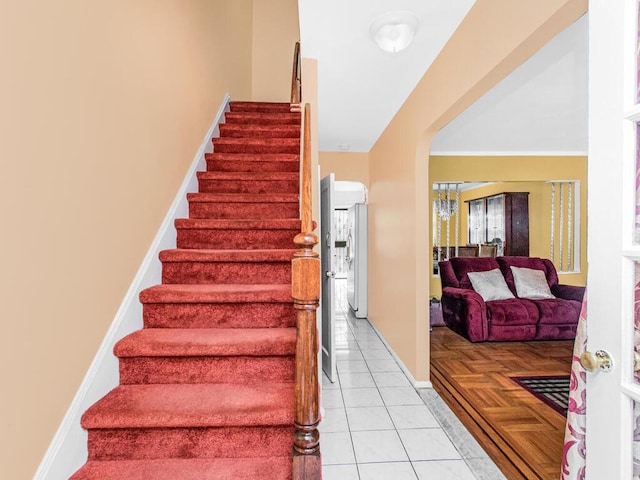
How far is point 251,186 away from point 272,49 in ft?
12.5

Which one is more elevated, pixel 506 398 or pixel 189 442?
pixel 189 442

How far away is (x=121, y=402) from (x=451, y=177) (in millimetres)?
5448

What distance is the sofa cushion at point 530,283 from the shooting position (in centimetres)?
488

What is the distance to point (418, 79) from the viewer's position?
3.21m

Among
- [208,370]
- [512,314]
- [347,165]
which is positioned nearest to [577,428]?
[208,370]

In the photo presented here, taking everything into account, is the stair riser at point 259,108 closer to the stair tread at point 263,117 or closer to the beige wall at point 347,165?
the stair tread at point 263,117

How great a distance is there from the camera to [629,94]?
84cm

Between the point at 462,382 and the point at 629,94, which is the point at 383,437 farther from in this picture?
the point at 629,94

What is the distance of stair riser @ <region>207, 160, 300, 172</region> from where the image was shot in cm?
335

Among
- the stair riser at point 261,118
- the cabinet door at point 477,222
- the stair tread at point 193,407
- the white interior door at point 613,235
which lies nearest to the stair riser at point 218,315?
the stair tread at point 193,407

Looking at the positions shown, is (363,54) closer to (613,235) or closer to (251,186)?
(251,186)

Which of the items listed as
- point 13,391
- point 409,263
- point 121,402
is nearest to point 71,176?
point 13,391

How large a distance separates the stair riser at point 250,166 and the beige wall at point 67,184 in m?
0.93

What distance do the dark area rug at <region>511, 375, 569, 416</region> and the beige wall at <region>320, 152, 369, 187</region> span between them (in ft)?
11.6
